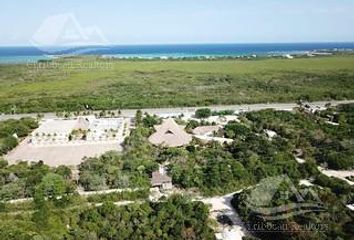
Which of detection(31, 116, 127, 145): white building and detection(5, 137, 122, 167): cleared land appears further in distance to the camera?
detection(31, 116, 127, 145): white building

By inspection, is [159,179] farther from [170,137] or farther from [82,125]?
[82,125]

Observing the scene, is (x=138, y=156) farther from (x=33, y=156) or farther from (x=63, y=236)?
(x=63, y=236)

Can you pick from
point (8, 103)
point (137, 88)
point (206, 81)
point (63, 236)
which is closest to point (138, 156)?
point (63, 236)

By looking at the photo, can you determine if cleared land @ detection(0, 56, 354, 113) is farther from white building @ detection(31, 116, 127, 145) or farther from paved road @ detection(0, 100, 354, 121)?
white building @ detection(31, 116, 127, 145)

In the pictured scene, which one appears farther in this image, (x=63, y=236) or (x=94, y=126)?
(x=94, y=126)

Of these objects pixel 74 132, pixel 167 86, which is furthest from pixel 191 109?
pixel 167 86

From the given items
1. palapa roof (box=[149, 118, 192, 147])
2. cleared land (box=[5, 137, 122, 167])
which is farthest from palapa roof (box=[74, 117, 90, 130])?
palapa roof (box=[149, 118, 192, 147])

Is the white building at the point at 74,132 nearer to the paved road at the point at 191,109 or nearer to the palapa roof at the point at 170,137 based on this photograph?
the palapa roof at the point at 170,137
